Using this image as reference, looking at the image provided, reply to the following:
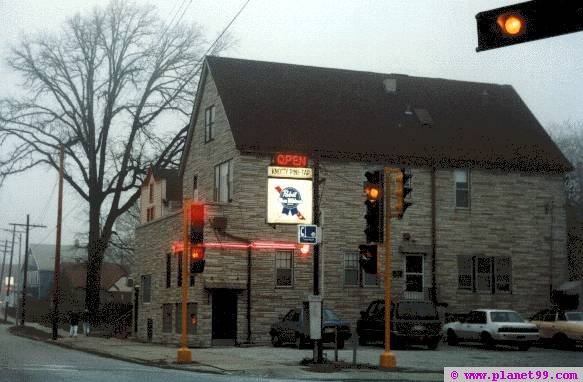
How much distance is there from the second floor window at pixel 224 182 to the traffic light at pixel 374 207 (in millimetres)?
16241

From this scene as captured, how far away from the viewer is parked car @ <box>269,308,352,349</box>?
31509mm

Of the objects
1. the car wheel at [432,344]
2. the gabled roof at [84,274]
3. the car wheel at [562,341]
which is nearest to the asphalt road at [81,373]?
the car wheel at [432,344]

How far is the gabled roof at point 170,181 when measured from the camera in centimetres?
4550

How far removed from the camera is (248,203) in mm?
36469

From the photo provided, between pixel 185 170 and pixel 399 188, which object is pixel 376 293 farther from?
pixel 399 188

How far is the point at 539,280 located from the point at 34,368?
2572 centimetres

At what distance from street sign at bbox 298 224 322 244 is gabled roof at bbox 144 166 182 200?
23.4 metres

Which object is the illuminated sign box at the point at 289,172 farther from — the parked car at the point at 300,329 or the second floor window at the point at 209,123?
the second floor window at the point at 209,123

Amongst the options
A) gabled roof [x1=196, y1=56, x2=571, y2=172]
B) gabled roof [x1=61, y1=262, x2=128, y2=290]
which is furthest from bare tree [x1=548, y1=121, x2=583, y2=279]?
gabled roof [x1=61, y1=262, x2=128, y2=290]

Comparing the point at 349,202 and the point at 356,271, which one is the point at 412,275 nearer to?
the point at 356,271

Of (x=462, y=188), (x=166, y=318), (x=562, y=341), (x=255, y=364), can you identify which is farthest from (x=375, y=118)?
(x=255, y=364)

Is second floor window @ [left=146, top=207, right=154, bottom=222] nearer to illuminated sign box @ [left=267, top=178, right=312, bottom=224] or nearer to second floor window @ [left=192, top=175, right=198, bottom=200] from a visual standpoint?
second floor window @ [left=192, top=175, right=198, bottom=200]

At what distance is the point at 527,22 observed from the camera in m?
8.38

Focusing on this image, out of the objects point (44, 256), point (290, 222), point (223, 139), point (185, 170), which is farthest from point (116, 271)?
point (290, 222)
